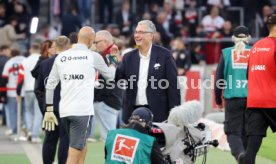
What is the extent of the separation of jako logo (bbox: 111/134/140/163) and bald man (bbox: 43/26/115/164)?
234cm

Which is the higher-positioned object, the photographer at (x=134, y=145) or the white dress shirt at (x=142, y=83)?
the white dress shirt at (x=142, y=83)

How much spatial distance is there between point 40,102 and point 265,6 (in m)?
18.1

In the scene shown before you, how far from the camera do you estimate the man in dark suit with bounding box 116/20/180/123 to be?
1342 cm

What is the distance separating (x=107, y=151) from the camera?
10.6m

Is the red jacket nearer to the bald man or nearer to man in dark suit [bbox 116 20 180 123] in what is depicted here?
man in dark suit [bbox 116 20 180 123]

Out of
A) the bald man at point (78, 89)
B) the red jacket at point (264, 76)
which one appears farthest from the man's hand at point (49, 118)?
the red jacket at point (264, 76)

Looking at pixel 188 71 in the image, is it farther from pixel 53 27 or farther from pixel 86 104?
pixel 86 104

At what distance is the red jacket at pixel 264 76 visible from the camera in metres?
12.9

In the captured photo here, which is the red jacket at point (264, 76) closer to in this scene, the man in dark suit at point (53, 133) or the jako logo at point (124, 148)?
the man in dark suit at point (53, 133)

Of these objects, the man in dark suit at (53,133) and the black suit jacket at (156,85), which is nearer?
the black suit jacket at (156,85)

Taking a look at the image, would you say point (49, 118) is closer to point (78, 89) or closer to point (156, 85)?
point (78, 89)

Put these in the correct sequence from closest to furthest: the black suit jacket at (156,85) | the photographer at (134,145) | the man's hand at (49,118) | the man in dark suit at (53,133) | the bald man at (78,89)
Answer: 1. the photographer at (134,145)
2. the bald man at (78,89)
3. the black suit jacket at (156,85)
4. the man's hand at (49,118)
5. the man in dark suit at (53,133)

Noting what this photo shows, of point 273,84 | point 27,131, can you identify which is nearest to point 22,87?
point 27,131

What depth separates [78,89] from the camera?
1284cm
